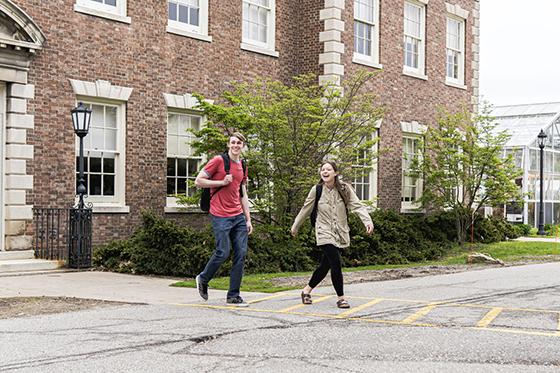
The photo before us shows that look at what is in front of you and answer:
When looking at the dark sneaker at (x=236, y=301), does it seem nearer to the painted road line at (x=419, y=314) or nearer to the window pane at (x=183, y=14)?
the painted road line at (x=419, y=314)

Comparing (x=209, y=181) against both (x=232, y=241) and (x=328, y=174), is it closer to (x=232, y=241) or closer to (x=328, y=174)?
(x=232, y=241)

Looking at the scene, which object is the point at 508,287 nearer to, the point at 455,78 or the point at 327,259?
the point at 327,259

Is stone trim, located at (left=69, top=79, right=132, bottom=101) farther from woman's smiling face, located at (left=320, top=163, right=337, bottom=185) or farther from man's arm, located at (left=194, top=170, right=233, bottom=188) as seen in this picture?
woman's smiling face, located at (left=320, top=163, right=337, bottom=185)

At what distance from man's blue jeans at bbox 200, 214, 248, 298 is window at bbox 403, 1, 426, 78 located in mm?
14870

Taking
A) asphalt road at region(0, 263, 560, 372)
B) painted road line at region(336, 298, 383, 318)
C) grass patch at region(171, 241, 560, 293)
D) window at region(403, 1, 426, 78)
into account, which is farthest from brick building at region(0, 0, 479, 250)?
painted road line at region(336, 298, 383, 318)

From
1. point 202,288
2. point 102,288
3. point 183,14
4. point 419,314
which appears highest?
point 183,14

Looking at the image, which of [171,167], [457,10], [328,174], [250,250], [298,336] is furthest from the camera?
[457,10]

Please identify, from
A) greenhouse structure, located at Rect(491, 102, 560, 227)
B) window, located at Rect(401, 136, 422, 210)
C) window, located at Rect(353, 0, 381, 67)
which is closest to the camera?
window, located at Rect(353, 0, 381, 67)

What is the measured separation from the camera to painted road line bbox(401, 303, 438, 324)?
836 centimetres

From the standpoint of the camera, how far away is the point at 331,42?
65.2ft

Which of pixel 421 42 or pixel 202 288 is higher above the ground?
pixel 421 42

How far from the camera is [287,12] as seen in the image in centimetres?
2014

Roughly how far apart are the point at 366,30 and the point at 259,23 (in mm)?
3580

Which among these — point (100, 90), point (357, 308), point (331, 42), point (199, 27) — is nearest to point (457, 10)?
point (331, 42)
